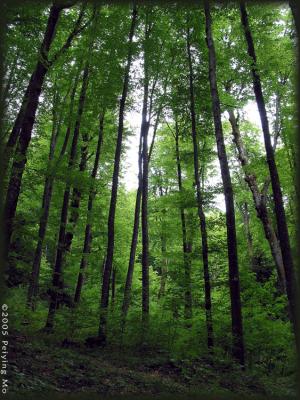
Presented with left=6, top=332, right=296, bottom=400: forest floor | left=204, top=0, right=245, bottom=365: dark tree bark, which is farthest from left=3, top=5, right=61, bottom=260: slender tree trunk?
left=204, top=0, right=245, bottom=365: dark tree bark

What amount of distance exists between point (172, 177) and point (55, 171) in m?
13.1

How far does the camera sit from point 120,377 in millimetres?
7492

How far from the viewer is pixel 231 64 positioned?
14.7 metres

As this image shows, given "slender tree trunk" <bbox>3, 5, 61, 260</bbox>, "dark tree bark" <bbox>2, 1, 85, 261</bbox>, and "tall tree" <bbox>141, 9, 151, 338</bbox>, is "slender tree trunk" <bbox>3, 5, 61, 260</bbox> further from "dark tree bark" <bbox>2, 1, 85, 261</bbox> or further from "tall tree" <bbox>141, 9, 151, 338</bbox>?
"tall tree" <bbox>141, 9, 151, 338</bbox>

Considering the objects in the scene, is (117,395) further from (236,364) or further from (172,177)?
(172,177)

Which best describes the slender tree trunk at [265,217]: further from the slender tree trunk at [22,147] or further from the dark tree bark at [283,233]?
the slender tree trunk at [22,147]

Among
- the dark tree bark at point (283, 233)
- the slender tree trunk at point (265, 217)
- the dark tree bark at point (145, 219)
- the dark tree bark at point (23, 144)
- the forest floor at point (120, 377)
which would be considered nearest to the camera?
the forest floor at point (120, 377)

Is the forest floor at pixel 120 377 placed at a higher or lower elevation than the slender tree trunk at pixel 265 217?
lower

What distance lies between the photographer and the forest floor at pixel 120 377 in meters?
6.16

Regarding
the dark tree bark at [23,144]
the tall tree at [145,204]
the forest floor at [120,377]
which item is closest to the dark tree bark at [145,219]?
the tall tree at [145,204]

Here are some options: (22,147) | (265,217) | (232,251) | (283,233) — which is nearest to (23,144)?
(22,147)

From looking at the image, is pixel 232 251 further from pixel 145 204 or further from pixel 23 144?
pixel 23 144

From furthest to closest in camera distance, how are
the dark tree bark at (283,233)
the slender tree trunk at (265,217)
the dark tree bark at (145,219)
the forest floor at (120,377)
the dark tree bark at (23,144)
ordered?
the slender tree trunk at (265,217), the dark tree bark at (145,219), the dark tree bark at (283,233), the dark tree bark at (23,144), the forest floor at (120,377)

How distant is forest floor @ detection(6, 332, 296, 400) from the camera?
6156mm
